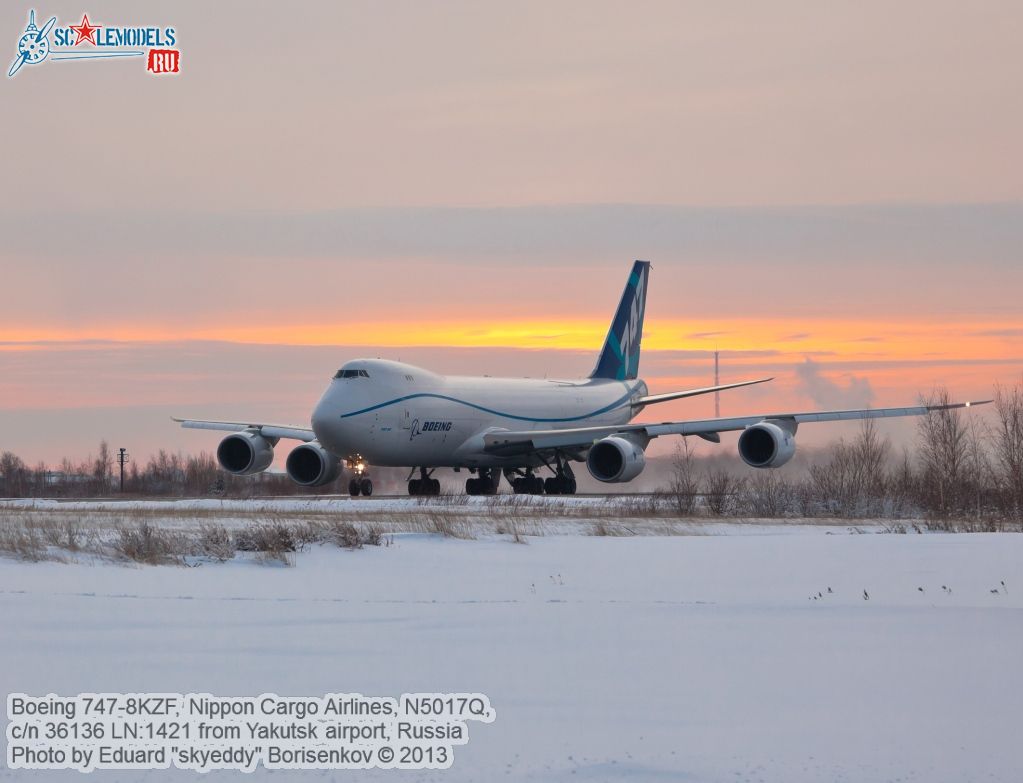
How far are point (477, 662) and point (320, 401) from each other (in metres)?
30.1

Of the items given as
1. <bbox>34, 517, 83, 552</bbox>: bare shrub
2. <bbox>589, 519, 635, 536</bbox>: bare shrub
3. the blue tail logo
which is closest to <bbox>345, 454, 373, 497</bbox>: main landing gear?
the blue tail logo

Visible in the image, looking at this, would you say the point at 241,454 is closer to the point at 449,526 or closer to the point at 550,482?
the point at 550,482

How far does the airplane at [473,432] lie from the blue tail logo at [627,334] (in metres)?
2.94

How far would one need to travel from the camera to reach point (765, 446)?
39906mm

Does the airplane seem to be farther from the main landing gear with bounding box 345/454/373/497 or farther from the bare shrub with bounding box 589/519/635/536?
the bare shrub with bounding box 589/519/635/536

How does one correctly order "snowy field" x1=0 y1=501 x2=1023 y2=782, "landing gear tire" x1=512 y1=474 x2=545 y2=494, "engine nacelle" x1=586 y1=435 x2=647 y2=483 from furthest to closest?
"landing gear tire" x1=512 y1=474 x2=545 y2=494, "engine nacelle" x1=586 y1=435 x2=647 y2=483, "snowy field" x1=0 y1=501 x2=1023 y2=782

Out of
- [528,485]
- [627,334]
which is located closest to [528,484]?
[528,485]

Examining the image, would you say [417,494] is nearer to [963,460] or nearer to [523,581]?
[963,460]

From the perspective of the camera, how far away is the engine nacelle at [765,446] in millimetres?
39562

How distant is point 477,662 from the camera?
32.2 ft

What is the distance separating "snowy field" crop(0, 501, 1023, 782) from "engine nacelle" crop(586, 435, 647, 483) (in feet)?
70.6

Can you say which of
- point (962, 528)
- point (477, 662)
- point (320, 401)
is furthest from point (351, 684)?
point (320, 401)

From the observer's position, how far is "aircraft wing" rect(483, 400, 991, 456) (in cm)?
4169

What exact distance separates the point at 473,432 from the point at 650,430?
5.68 meters
